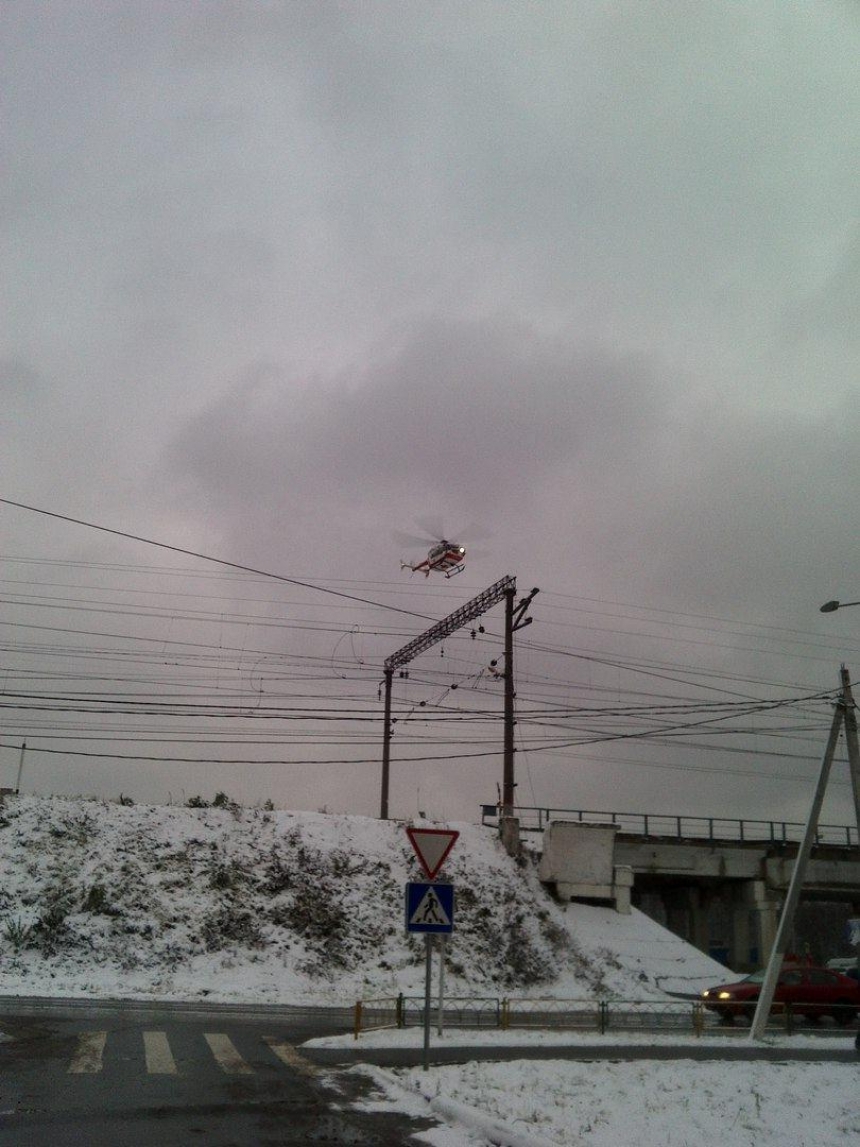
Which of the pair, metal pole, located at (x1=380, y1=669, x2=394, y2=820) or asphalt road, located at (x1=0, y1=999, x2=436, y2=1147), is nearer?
asphalt road, located at (x1=0, y1=999, x2=436, y2=1147)

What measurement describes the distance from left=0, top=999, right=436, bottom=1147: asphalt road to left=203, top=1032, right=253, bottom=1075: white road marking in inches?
1.0

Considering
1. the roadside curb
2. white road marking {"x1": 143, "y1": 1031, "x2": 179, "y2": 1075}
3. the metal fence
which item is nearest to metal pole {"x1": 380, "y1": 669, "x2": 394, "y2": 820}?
the metal fence

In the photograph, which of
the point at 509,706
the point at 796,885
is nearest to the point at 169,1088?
the point at 796,885

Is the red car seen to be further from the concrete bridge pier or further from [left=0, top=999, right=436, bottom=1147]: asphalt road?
the concrete bridge pier

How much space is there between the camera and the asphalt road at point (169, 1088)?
873 cm

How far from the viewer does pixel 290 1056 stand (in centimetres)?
1429

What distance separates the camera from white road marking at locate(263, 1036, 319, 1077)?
1302 cm

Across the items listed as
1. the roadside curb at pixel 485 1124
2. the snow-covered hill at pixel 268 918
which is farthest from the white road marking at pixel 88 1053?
the snow-covered hill at pixel 268 918

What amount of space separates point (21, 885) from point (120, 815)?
18.6 feet

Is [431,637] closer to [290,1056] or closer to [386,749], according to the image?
[386,749]

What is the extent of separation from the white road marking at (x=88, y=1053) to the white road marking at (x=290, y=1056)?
2.49 metres

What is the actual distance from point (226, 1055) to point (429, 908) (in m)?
3.54

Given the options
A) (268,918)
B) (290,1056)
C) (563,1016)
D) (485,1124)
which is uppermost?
(268,918)

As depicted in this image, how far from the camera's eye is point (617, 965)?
33.0 meters
